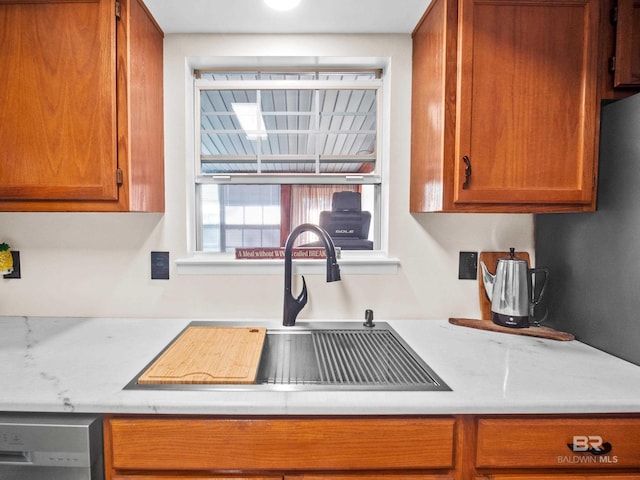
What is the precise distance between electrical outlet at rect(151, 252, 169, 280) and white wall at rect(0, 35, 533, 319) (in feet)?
0.07

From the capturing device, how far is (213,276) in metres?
1.56

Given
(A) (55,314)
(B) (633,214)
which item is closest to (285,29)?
(B) (633,214)

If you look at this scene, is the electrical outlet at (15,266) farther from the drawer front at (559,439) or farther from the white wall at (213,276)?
the drawer front at (559,439)

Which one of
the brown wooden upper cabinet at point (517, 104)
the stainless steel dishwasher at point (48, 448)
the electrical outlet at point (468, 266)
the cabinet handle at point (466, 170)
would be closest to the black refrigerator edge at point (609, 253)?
the brown wooden upper cabinet at point (517, 104)

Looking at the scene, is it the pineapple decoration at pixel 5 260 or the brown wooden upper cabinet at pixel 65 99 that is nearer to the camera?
the brown wooden upper cabinet at pixel 65 99

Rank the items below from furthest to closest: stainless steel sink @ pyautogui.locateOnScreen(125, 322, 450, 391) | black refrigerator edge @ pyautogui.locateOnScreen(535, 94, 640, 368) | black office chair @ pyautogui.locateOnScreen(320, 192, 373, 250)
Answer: black office chair @ pyautogui.locateOnScreen(320, 192, 373, 250) < black refrigerator edge @ pyautogui.locateOnScreen(535, 94, 640, 368) < stainless steel sink @ pyautogui.locateOnScreen(125, 322, 450, 391)

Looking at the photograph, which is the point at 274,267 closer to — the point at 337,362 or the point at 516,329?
the point at 337,362

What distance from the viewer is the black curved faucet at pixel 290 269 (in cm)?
133

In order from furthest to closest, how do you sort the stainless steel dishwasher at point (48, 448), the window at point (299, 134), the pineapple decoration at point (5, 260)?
1. the window at point (299, 134)
2. the pineapple decoration at point (5, 260)
3. the stainless steel dishwasher at point (48, 448)

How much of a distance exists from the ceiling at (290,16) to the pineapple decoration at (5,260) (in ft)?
3.63

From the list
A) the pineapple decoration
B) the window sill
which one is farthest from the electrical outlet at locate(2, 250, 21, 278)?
the window sill

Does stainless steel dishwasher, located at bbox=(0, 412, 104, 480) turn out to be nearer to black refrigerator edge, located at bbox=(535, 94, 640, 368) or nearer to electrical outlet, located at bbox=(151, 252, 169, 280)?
electrical outlet, located at bbox=(151, 252, 169, 280)

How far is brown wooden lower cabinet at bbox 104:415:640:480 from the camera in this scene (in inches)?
34.6

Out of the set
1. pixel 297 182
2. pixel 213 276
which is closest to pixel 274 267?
pixel 213 276
